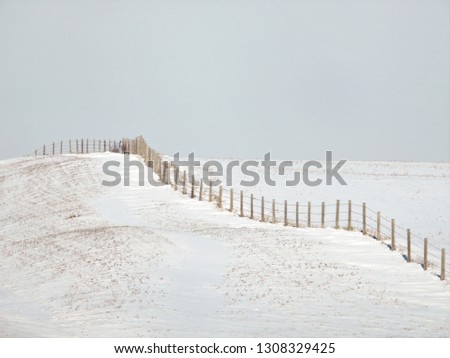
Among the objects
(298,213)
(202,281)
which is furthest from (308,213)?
(202,281)

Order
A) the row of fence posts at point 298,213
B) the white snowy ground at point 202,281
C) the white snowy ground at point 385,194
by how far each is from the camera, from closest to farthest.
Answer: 1. the white snowy ground at point 202,281
2. the row of fence posts at point 298,213
3. the white snowy ground at point 385,194

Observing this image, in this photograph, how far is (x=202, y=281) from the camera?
77.5ft

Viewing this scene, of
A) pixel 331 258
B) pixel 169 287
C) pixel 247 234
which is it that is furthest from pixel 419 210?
pixel 169 287

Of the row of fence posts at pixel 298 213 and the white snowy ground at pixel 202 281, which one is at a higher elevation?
the row of fence posts at pixel 298 213

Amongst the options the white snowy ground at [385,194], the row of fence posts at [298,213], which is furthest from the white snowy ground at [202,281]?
the white snowy ground at [385,194]

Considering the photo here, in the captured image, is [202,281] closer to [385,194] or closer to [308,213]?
[308,213]

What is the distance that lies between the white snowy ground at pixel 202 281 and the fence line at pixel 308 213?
919mm

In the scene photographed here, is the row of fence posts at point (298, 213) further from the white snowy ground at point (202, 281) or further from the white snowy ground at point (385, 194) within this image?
the white snowy ground at point (385, 194)

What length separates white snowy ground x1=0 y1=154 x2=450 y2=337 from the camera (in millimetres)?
18141

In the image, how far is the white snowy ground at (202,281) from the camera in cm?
1814
